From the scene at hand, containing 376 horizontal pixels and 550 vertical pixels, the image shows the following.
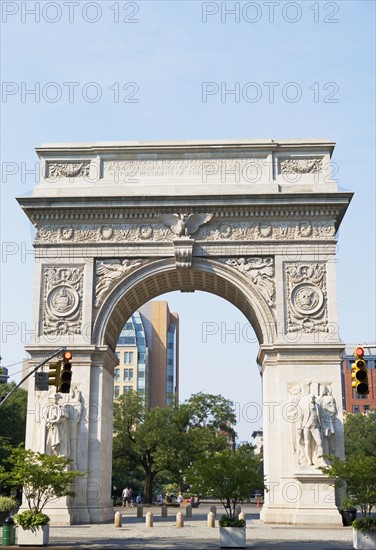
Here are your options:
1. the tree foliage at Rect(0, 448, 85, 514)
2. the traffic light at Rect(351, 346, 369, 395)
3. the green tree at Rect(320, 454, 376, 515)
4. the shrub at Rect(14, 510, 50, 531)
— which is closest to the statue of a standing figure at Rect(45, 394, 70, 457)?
the tree foliage at Rect(0, 448, 85, 514)

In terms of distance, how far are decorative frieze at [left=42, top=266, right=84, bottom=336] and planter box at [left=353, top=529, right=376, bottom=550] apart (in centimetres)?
1575

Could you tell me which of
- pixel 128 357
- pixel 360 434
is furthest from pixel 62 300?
pixel 128 357

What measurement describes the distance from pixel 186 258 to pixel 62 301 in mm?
5966

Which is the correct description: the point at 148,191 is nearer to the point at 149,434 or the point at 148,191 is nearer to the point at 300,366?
the point at 300,366

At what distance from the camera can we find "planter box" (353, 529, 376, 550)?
2222cm

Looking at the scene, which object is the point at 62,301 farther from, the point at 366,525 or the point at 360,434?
the point at 360,434

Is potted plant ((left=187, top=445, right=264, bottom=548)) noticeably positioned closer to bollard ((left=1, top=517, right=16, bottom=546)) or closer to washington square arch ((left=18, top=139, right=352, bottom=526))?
bollard ((left=1, top=517, right=16, bottom=546))

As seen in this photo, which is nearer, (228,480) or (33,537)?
(33,537)

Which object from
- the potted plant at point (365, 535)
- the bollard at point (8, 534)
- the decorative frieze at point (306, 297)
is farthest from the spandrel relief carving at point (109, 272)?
the potted plant at point (365, 535)

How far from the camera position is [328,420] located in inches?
1219

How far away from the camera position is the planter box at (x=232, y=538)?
23.2 meters

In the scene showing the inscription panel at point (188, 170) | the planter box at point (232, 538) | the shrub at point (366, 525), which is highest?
the inscription panel at point (188, 170)

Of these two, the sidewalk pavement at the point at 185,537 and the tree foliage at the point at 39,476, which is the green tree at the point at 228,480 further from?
the tree foliage at the point at 39,476

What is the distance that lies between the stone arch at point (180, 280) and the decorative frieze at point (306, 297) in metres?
1.06
